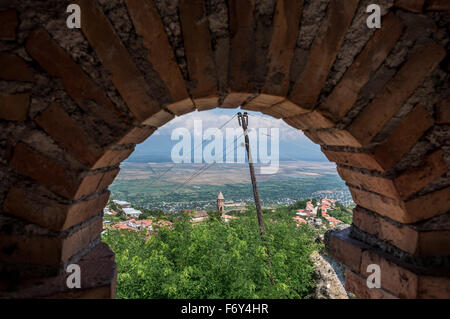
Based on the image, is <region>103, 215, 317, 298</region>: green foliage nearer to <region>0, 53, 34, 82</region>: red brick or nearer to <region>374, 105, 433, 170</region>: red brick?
<region>374, 105, 433, 170</region>: red brick

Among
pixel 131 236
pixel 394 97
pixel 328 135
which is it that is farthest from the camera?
pixel 131 236

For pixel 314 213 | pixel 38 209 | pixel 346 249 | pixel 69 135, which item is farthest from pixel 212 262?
pixel 314 213

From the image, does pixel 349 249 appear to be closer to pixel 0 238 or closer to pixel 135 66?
pixel 135 66

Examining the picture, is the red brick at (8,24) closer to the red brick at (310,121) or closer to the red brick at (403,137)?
the red brick at (310,121)

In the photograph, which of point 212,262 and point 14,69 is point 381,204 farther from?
point 212,262

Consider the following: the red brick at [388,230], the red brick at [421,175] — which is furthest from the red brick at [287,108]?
the red brick at [388,230]

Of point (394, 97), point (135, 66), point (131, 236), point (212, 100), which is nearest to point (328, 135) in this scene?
point (394, 97)
